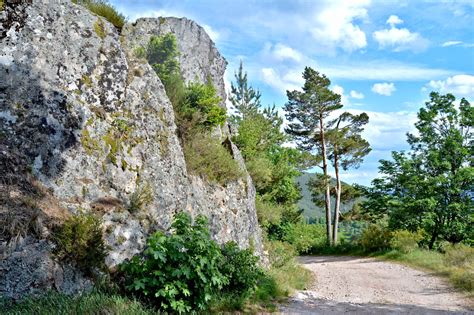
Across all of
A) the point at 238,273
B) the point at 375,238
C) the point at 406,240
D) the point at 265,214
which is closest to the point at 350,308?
the point at 238,273

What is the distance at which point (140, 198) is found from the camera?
7246 millimetres

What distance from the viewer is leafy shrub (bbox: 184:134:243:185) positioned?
33.4ft

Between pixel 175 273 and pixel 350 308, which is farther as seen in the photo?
pixel 350 308

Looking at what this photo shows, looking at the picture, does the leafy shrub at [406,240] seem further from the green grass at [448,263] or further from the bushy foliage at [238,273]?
the bushy foliage at [238,273]

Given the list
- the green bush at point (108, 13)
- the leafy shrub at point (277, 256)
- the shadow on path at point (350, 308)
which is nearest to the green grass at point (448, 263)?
the shadow on path at point (350, 308)

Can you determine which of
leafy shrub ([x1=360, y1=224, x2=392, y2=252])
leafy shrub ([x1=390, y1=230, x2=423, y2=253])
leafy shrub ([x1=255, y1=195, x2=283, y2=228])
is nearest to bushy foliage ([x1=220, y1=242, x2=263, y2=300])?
leafy shrub ([x1=255, y1=195, x2=283, y2=228])

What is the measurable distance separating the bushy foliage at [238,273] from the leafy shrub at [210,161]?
9.44ft

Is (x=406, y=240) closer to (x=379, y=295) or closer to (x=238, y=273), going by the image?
(x=379, y=295)

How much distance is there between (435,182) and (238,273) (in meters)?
16.7

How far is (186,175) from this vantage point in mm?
9086

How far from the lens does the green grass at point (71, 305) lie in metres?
4.60

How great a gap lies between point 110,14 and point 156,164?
3.97 metres

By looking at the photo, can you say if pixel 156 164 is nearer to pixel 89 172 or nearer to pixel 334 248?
pixel 89 172

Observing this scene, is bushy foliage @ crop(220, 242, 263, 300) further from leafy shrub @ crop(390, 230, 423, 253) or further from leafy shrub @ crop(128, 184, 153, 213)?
leafy shrub @ crop(390, 230, 423, 253)
